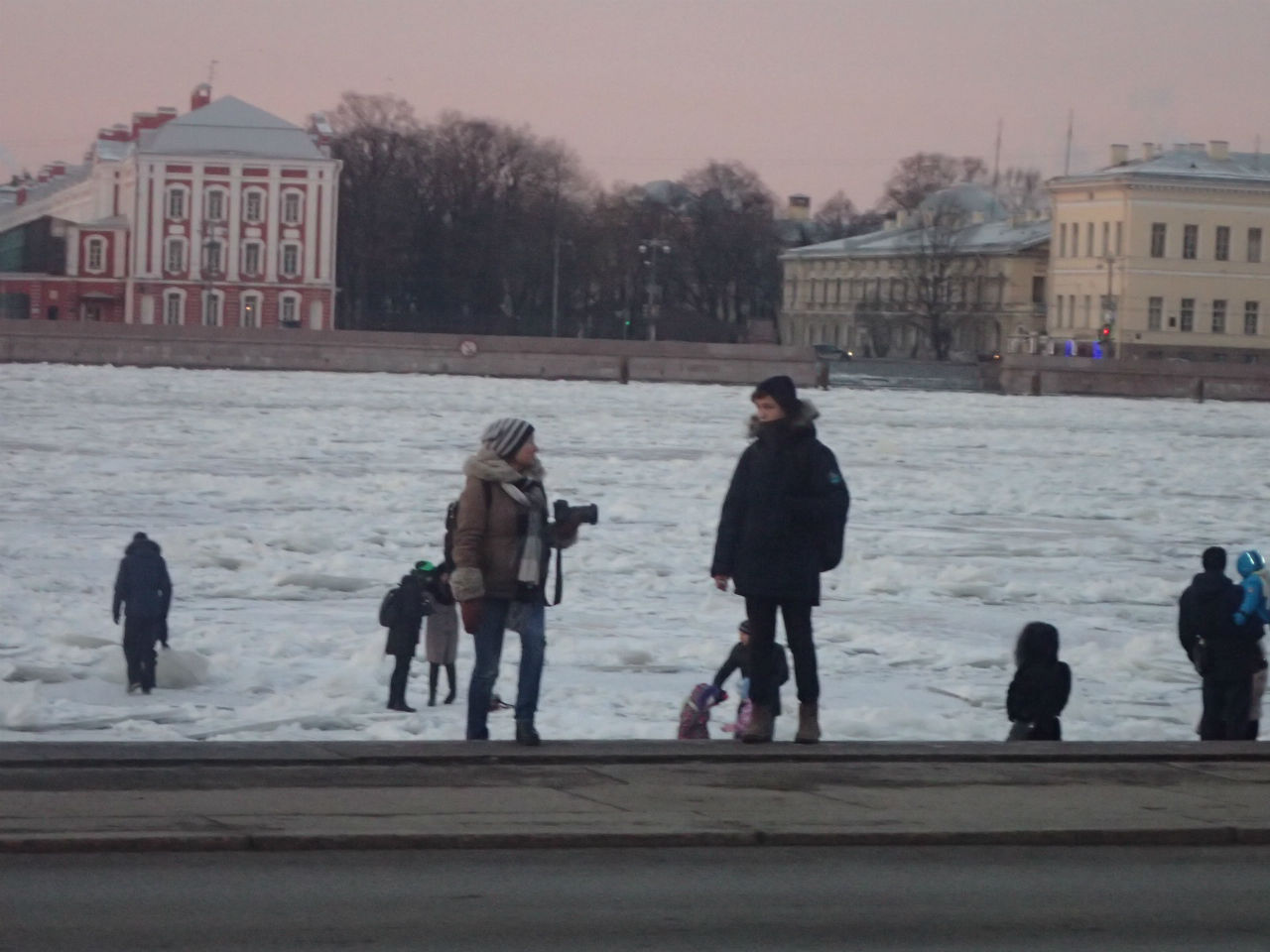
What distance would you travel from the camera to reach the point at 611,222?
410 ft

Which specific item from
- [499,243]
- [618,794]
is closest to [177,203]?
[499,243]

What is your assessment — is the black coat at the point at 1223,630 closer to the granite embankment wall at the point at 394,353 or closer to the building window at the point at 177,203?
the granite embankment wall at the point at 394,353

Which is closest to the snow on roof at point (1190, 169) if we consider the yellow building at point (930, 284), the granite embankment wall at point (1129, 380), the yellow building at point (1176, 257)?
the yellow building at point (1176, 257)

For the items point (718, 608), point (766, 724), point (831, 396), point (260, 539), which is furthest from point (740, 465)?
point (831, 396)

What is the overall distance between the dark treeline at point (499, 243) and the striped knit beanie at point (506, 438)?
4046 inches

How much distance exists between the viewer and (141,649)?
14.5m

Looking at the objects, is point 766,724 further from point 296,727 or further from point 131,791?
point 296,727

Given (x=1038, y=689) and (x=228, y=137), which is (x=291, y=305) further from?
(x=1038, y=689)

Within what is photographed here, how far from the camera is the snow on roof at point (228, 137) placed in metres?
108

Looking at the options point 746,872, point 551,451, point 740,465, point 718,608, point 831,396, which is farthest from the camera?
point 831,396

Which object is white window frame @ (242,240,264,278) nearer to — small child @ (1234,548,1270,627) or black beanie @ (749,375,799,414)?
small child @ (1234,548,1270,627)

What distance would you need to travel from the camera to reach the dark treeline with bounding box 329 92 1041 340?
117 metres

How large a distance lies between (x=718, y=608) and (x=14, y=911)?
12797 millimetres

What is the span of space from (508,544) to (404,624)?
4329 mm
